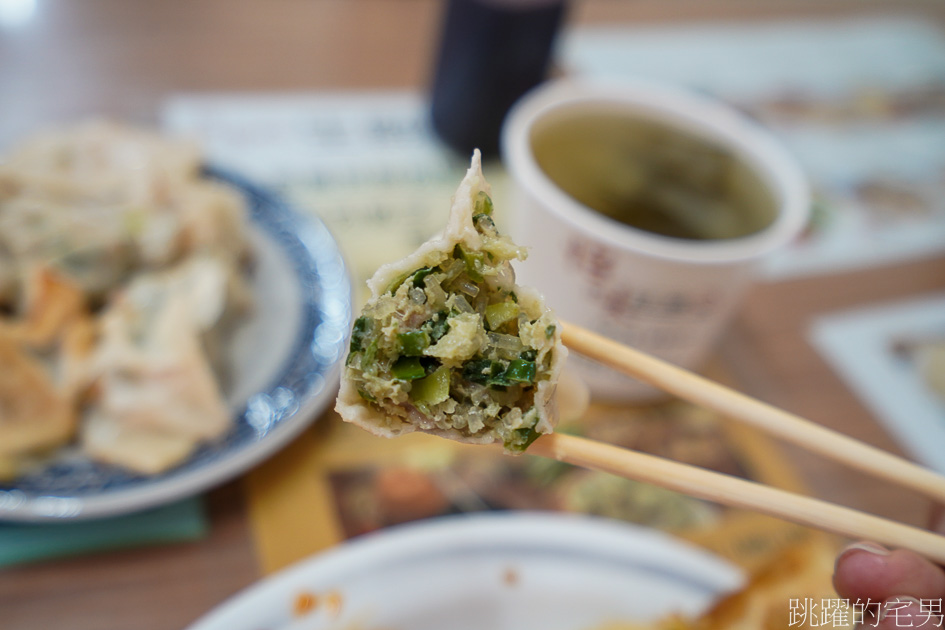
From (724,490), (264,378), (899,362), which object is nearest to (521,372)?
(724,490)

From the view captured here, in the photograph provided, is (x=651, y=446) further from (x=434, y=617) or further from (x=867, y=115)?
(x=867, y=115)

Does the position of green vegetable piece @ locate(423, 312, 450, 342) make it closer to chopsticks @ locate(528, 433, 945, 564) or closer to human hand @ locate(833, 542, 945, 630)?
chopsticks @ locate(528, 433, 945, 564)

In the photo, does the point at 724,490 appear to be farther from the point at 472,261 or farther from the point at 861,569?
the point at 472,261

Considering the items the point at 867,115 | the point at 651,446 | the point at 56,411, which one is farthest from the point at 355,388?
the point at 867,115

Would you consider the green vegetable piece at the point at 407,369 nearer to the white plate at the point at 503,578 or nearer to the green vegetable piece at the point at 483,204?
the green vegetable piece at the point at 483,204

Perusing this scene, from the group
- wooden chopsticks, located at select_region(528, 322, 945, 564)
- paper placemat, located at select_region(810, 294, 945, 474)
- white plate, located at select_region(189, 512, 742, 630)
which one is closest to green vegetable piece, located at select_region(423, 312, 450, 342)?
wooden chopsticks, located at select_region(528, 322, 945, 564)

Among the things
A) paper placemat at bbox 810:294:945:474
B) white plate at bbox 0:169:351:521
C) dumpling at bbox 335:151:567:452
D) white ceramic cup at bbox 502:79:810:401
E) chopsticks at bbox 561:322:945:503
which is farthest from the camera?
paper placemat at bbox 810:294:945:474
